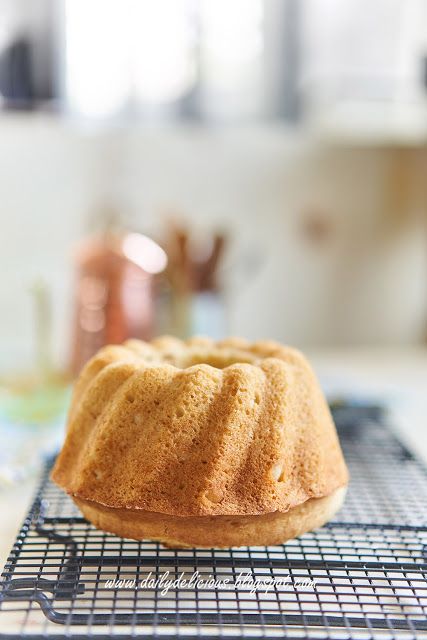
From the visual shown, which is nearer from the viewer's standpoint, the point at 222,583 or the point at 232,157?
the point at 222,583

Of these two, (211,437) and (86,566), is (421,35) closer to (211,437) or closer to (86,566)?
(211,437)

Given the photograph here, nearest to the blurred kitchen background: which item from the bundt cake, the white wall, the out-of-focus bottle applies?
the white wall

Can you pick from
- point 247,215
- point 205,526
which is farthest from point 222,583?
point 247,215

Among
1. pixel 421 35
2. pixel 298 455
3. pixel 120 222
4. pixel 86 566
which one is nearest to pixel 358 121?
pixel 421 35

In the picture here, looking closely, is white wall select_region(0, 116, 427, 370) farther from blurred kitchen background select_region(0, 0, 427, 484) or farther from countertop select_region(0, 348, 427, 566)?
countertop select_region(0, 348, 427, 566)

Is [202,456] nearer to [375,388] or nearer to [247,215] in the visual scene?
[375,388]

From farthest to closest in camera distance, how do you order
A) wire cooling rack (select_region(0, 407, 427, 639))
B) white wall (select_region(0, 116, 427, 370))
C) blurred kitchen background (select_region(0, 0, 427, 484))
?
1. white wall (select_region(0, 116, 427, 370))
2. blurred kitchen background (select_region(0, 0, 427, 484))
3. wire cooling rack (select_region(0, 407, 427, 639))

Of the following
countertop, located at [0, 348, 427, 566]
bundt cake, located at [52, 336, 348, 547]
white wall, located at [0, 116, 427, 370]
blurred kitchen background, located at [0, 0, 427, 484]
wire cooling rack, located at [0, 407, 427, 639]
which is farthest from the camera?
white wall, located at [0, 116, 427, 370]
